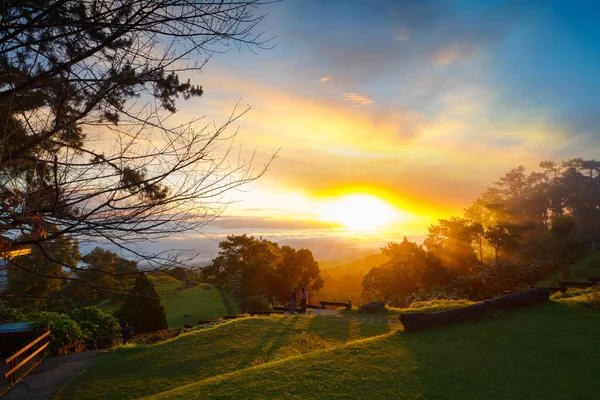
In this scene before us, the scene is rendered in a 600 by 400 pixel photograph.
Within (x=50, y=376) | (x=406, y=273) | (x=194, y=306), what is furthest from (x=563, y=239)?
(x=50, y=376)

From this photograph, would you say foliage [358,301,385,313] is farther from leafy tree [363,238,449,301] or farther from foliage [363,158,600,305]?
leafy tree [363,238,449,301]

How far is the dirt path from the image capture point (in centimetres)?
863

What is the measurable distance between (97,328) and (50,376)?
466cm

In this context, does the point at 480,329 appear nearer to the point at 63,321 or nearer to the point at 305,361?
the point at 305,361

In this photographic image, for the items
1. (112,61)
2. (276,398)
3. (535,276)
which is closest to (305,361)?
(276,398)

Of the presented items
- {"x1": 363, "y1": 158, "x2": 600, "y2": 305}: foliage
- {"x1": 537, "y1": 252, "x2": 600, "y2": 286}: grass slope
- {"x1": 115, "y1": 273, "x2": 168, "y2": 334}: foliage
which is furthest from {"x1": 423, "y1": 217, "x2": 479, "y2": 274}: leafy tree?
{"x1": 115, "y1": 273, "x2": 168, "y2": 334}: foliage

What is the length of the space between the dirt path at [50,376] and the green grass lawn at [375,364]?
45 centimetres

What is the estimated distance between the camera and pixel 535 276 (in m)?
29.8

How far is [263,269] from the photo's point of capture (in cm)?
3841

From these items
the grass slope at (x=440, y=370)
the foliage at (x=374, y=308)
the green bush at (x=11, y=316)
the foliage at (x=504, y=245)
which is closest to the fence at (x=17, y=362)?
the green bush at (x=11, y=316)

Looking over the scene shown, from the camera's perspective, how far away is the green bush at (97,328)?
13.8 metres

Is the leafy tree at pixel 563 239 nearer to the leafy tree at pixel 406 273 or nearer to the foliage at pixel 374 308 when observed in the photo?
the leafy tree at pixel 406 273

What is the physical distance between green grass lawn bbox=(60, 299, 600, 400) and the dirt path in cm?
45

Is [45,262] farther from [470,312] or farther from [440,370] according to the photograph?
[470,312]
